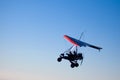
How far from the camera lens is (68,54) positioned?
111 feet

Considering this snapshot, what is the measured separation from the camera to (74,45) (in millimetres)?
34281

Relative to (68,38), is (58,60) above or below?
below

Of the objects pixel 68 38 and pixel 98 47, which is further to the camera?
pixel 68 38

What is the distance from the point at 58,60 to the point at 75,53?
3.34 metres

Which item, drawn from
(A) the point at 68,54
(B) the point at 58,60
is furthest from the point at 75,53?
(B) the point at 58,60

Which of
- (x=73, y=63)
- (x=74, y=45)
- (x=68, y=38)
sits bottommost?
(x=73, y=63)

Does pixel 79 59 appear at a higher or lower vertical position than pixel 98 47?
lower

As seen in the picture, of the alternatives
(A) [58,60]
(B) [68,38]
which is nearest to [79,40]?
(B) [68,38]

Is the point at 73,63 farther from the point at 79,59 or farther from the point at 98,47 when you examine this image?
the point at 98,47

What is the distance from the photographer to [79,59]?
34.2m

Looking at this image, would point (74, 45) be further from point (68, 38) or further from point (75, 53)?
point (68, 38)

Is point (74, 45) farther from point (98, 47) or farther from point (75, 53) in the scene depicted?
→ point (98, 47)

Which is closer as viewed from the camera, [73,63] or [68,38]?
[73,63]

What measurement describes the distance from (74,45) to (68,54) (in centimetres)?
160
